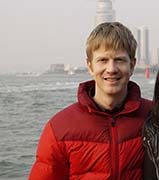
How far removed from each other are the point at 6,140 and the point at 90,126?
30.7ft

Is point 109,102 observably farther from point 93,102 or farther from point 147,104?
point 147,104

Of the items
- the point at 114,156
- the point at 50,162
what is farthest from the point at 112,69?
the point at 50,162

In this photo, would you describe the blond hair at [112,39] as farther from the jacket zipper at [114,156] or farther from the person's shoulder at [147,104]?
the jacket zipper at [114,156]

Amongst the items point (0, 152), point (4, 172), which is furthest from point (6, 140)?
point (4, 172)

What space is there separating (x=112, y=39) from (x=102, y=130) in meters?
0.47

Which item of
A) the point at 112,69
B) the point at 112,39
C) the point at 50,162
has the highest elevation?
the point at 112,39

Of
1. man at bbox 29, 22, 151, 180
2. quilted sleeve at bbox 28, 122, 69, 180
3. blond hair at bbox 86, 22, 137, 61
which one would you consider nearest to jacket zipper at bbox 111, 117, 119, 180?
man at bbox 29, 22, 151, 180

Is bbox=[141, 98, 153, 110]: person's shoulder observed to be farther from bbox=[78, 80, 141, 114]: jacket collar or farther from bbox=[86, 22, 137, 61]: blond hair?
bbox=[86, 22, 137, 61]: blond hair

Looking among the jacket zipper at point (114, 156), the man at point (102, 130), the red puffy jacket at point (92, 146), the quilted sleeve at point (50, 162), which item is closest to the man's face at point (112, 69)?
the man at point (102, 130)

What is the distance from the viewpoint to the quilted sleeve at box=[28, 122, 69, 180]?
2.31 m

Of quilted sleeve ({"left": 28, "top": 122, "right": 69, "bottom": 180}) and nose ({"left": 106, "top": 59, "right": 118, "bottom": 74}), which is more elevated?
nose ({"left": 106, "top": 59, "right": 118, "bottom": 74})

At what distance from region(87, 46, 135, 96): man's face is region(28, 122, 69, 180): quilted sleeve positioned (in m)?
0.38

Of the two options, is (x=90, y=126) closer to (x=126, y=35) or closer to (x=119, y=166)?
(x=119, y=166)

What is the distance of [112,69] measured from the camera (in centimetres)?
230
